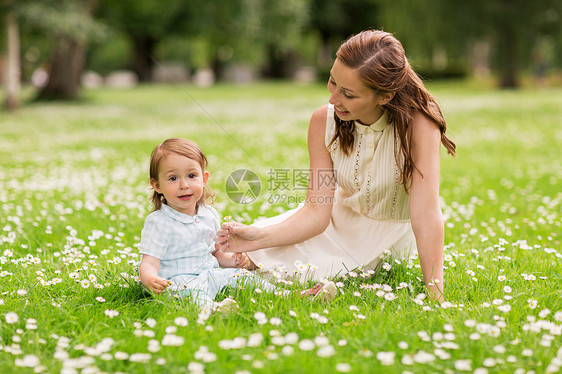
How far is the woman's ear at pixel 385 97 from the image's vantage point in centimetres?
303

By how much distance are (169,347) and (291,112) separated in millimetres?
15268

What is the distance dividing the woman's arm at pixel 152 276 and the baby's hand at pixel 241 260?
0.54m

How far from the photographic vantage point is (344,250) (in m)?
3.50

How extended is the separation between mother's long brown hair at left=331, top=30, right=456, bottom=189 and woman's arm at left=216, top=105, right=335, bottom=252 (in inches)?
19.5

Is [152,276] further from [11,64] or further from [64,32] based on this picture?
[64,32]

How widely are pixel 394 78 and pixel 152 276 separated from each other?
166cm

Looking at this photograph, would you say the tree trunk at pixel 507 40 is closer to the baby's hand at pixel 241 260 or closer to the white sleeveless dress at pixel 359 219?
the white sleeveless dress at pixel 359 219

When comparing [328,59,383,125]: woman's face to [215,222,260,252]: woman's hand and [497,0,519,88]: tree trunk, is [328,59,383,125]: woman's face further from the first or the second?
[497,0,519,88]: tree trunk

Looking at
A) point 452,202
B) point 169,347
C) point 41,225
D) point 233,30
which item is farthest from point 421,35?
point 169,347

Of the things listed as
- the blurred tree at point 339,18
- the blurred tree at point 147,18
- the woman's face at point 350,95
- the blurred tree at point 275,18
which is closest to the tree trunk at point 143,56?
the blurred tree at point 147,18

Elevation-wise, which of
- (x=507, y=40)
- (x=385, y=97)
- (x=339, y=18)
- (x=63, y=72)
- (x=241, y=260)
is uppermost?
(x=339, y=18)

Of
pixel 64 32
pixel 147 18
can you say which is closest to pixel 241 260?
pixel 64 32

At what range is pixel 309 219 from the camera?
3.44m

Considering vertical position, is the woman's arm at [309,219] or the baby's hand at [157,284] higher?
the woman's arm at [309,219]
